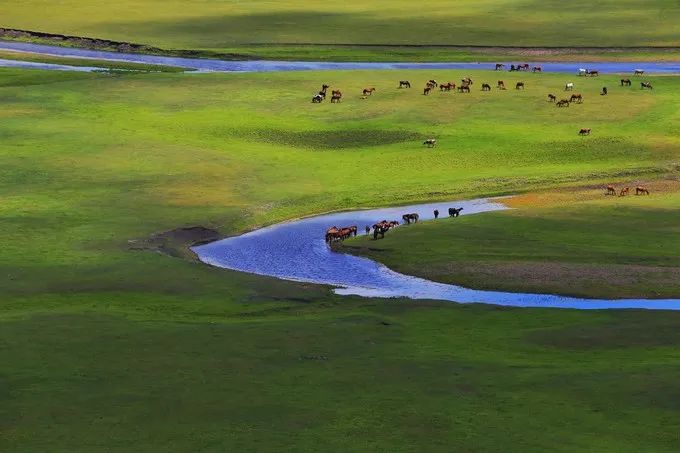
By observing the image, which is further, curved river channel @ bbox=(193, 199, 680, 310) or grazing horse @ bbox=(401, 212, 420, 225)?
grazing horse @ bbox=(401, 212, 420, 225)

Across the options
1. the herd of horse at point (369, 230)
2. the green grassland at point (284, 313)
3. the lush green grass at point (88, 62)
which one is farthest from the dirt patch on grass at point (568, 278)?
the lush green grass at point (88, 62)

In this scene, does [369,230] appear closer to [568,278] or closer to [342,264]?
[342,264]

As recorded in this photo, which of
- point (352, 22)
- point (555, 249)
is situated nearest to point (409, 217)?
point (555, 249)

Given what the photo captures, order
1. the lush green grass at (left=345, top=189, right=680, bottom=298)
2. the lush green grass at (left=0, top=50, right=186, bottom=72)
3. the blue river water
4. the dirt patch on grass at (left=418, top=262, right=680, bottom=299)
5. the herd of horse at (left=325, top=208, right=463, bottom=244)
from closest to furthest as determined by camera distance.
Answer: the dirt patch on grass at (left=418, top=262, right=680, bottom=299) < the lush green grass at (left=345, top=189, right=680, bottom=298) < the herd of horse at (left=325, top=208, right=463, bottom=244) < the blue river water < the lush green grass at (left=0, top=50, right=186, bottom=72)

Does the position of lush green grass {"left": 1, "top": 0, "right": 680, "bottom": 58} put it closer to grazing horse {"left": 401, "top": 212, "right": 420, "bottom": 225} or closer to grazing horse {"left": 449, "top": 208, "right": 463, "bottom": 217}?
grazing horse {"left": 449, "top": 208, "right": 463, "bottom": 217}

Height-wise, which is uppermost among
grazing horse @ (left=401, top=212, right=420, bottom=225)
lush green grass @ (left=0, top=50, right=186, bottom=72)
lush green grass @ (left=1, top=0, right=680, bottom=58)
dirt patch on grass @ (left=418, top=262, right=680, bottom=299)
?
lush green grass @ (left=1, top=0, right=680, bottom=58)

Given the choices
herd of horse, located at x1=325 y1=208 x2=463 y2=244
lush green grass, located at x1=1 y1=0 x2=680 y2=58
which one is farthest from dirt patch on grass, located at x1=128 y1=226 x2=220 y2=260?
lush green grass, located at x1=1 y1=0 x2=680 y2=58

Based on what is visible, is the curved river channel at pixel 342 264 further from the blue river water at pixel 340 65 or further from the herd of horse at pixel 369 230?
the blue river water at pixel 340 65
